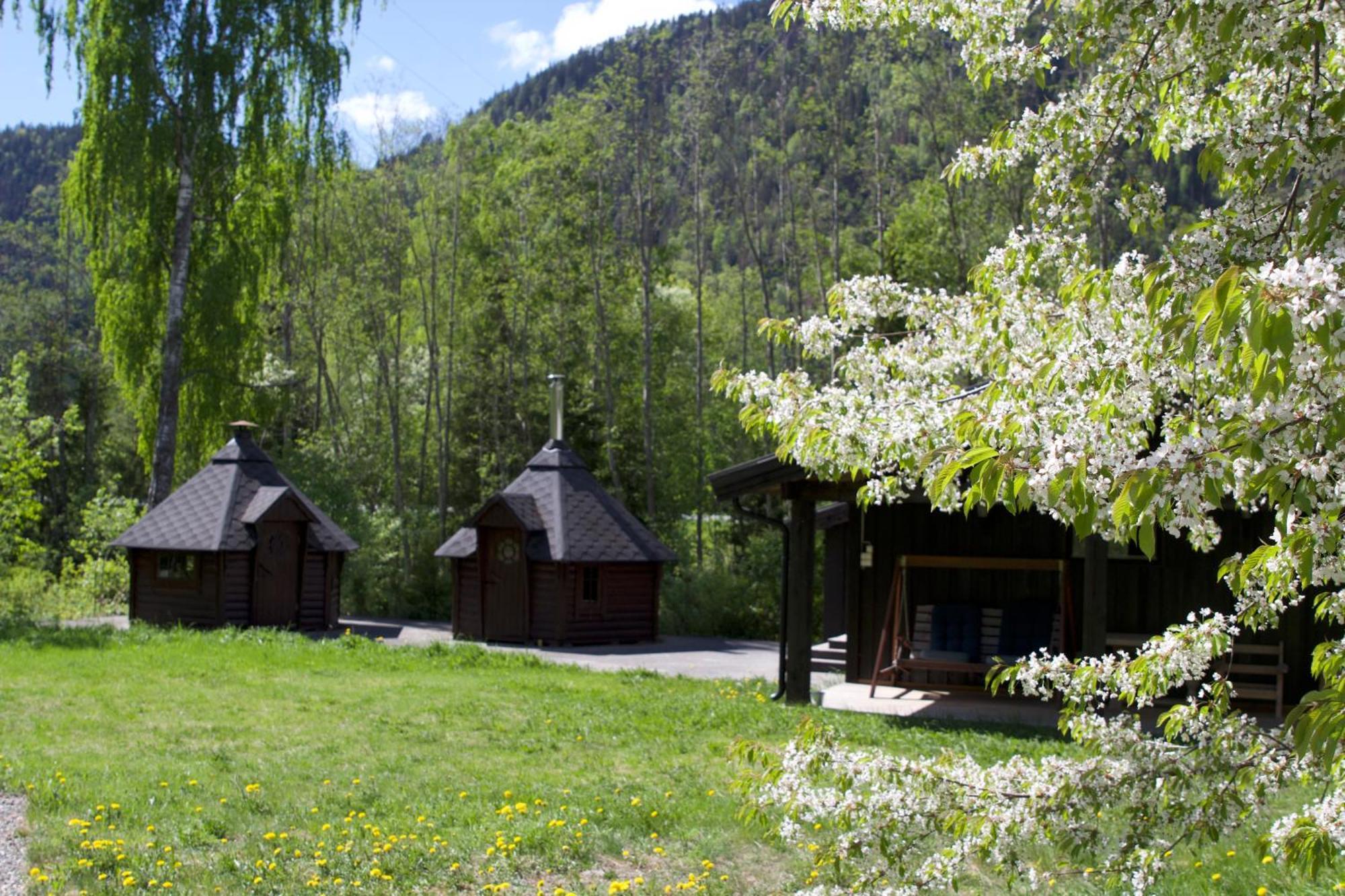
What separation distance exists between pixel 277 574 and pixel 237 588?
739 mm

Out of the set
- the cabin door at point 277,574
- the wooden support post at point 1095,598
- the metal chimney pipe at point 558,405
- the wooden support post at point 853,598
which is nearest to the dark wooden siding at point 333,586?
the cabin door at point 277,574

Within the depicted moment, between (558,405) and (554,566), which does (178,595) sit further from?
(558,405)

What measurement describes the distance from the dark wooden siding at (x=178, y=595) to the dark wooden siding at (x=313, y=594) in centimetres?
152

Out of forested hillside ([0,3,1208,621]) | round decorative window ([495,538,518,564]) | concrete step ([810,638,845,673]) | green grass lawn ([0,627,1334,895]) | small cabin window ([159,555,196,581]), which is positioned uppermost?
forested hillside ([0,3,1208,621])

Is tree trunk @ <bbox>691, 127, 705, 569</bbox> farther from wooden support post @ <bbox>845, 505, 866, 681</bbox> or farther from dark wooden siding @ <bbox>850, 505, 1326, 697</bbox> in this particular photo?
dark wooden siding @ <bbox>850, 505, 1326, 697</bbox>

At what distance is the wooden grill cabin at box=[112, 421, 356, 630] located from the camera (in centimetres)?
2216

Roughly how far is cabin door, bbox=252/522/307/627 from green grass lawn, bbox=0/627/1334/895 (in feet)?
20.4

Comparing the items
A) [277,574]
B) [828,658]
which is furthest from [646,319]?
[828,658]

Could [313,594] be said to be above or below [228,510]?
below

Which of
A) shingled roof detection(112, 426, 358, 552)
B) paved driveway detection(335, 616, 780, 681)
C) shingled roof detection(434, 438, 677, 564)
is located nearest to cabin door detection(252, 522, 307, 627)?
shingled roof detection(112, 426, 358, 552)

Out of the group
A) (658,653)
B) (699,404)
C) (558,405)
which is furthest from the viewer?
(699,404)

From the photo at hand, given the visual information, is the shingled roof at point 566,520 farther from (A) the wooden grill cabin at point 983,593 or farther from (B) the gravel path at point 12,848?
(B) the gravel path at point 12,848

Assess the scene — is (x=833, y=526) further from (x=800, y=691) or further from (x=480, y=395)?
(x=480, y=395)

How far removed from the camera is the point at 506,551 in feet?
72.4
